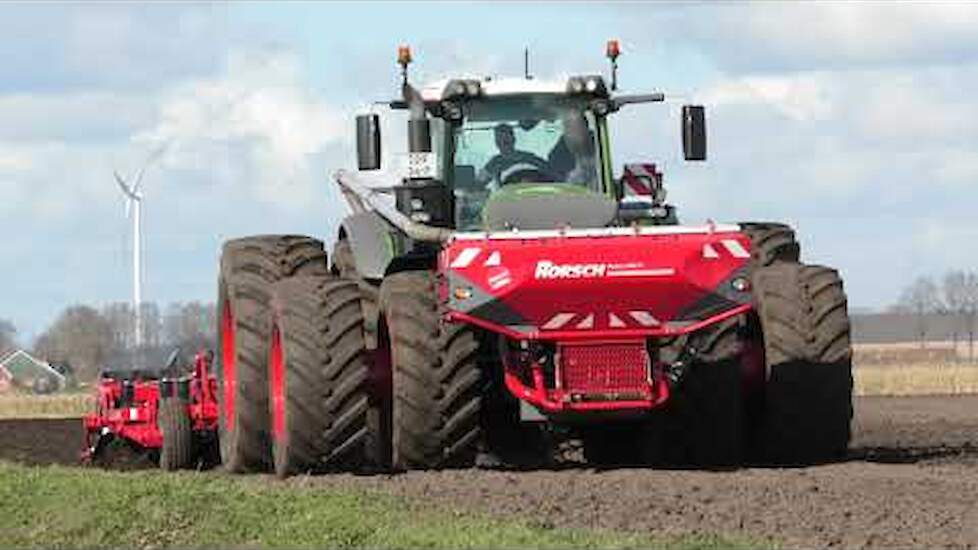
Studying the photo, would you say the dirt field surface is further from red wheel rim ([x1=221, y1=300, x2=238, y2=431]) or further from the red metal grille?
red wheel rim ([x1=221, y1=300, x2=238, y2=431])

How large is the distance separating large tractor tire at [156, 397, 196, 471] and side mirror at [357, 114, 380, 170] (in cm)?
417

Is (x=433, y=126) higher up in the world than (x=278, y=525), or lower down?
higher up

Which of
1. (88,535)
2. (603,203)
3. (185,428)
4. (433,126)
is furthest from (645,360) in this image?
(185,428)

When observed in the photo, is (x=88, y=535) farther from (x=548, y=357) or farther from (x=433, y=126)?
(x=433, y=126)

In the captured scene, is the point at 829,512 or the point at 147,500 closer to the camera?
the point at 829,512

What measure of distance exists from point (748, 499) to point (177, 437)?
841 centimetres

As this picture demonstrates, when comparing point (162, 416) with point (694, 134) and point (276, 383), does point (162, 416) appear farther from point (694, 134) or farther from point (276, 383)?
point (694, 134)

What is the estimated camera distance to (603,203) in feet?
54.1

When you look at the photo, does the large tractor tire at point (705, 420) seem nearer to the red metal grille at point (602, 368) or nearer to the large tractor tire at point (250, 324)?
the red metal grille at point (602, 368)

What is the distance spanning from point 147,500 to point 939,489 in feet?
16.1

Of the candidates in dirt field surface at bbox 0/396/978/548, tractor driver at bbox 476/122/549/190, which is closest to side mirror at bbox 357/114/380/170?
tractor driver at bbox 476/122/549/190

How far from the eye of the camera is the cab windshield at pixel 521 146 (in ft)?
54.6

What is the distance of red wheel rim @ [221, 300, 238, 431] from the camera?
17859 mm

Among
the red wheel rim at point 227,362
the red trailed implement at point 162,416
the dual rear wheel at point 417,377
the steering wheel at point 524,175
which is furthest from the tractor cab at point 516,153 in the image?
the red trailed implement at point 162,416
